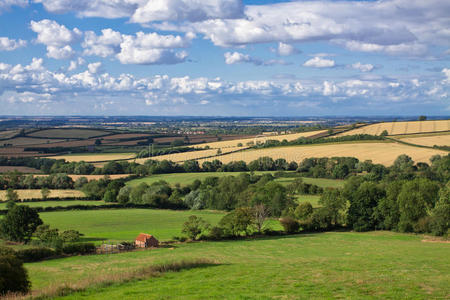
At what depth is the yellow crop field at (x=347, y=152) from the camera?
341ft

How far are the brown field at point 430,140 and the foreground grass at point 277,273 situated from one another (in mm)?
83487

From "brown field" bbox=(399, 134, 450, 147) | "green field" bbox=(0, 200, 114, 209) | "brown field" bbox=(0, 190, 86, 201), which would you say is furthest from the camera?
"brown field" bbox=(399, 134, 450, 147)

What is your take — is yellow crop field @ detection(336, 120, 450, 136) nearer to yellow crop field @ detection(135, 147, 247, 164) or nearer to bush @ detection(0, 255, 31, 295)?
yellow crop field @ detection(135, 147, 247, 164)

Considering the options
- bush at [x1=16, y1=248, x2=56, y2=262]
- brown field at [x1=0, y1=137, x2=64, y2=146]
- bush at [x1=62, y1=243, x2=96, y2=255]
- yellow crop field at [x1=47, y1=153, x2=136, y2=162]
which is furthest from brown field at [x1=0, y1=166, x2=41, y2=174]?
bush at [x1=16, y1=248, x2=56, y2=262]

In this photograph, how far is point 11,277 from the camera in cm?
2080

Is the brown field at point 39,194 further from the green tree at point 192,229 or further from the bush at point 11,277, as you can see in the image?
the bush at point 11,277

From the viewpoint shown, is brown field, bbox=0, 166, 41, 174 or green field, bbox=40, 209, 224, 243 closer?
green field, bbox=40, 209, 224, 243

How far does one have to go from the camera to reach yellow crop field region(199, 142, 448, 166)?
341ft

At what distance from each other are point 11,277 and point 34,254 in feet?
58.9

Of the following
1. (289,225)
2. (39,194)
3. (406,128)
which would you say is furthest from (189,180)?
(406,128)

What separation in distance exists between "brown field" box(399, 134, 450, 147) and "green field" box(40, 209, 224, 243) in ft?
247

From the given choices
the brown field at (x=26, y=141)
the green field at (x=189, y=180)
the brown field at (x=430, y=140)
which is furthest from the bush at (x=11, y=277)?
the brown field at (x=26, y=141)

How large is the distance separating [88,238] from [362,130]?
12368cm

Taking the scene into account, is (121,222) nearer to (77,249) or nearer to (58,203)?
(58,203)
